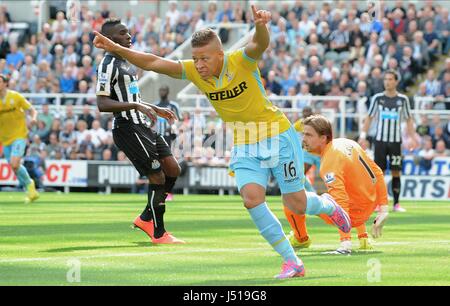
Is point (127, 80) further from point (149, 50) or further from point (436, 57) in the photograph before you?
point (149, 50)

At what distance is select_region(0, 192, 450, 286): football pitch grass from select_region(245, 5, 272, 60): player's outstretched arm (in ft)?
6.24

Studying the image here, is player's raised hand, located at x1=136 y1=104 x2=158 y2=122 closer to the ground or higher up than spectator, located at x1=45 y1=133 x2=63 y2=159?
higher up

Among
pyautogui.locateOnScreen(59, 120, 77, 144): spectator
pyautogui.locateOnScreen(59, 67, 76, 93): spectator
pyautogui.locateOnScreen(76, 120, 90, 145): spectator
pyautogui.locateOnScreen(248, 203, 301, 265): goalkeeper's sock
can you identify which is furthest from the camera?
pyautogui.locateOnScreen(59, 67, 76, 93): spectator

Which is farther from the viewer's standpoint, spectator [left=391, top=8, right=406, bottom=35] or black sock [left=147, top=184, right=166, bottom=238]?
spectator [left=391, top=8, right=406, bottom=35]

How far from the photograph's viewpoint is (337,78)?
2992cm

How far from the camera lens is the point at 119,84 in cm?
1358

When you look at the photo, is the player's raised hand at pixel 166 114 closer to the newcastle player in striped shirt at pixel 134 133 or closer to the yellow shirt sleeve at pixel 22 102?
the newcastle player in striped shirt at pixel 134 133

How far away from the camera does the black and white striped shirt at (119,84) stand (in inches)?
530

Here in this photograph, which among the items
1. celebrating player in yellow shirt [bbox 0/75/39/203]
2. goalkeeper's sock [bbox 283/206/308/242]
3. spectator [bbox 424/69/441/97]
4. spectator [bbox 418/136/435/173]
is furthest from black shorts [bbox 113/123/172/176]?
spectator [bbox 424/69/441/97]

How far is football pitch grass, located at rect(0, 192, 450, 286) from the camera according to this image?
9.55 meters

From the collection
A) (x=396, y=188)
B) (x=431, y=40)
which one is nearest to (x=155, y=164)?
(x=396, y=188)

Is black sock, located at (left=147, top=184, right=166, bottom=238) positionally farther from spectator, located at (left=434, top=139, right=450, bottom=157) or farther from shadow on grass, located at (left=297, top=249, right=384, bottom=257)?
spectator, located at (left=434, top=139, right=450, bottom=157)

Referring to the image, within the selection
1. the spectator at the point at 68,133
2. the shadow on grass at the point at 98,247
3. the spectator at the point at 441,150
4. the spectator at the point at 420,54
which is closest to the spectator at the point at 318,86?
the spectator at the point at 420,54

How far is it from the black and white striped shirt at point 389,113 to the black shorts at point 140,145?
838cm
